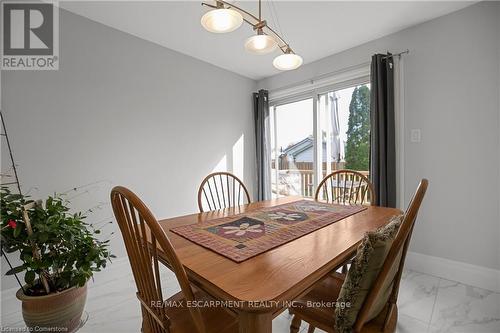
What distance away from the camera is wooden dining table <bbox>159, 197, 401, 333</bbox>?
622 mm

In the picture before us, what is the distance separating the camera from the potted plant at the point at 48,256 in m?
1.26

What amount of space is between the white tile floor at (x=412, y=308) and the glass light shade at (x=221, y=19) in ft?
5.97

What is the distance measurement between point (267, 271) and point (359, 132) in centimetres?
251

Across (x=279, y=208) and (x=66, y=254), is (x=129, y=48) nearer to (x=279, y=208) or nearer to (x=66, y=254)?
(x=66, y=254)

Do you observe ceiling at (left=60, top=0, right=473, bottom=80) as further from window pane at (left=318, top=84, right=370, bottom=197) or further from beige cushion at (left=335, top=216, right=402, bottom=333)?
beige cushion at (left=335, top=216, right=402, bottom=333)

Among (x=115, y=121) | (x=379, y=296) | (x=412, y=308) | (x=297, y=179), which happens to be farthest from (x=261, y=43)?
(x=297, y=179)

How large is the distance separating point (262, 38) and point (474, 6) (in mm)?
1960

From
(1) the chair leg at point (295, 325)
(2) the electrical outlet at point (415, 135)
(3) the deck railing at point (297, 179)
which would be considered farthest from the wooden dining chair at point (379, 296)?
(3) the deck railing at point (297, 179)

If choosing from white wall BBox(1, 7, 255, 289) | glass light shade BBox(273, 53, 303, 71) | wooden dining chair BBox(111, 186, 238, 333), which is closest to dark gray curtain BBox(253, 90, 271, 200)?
white wall BBox(1, 7, 255, 289)

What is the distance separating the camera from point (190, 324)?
0.92m

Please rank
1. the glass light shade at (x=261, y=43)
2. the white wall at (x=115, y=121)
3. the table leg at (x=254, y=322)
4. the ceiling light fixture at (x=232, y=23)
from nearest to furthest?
the table leg at (x=254, y=322) → the ceiling light fixture at (x=232, y=23) → the glass light shade at (x=261, y=43) → the white wall at (x=115, y=121)

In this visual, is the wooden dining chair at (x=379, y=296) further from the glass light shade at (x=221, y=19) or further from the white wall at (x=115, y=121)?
the white wall at (x=115, y=121)

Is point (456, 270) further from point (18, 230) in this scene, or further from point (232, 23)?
point (18, 230)

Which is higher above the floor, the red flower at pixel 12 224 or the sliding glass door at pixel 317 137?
the sliding glass door at pixel 317 137
